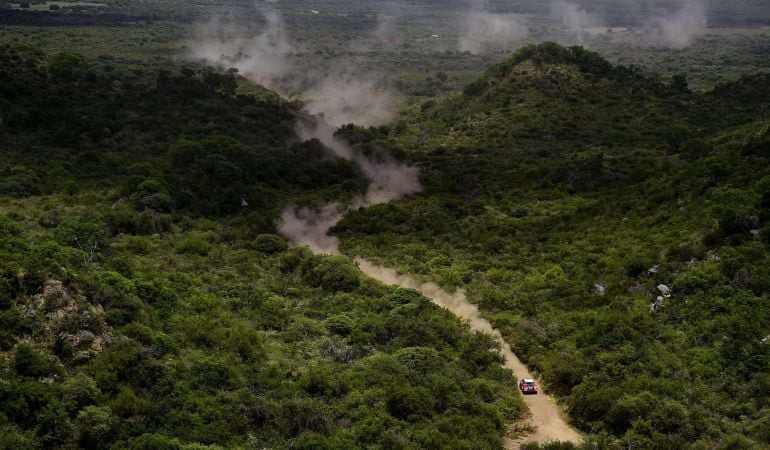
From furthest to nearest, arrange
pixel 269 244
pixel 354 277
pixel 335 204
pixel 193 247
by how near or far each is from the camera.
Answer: pixel 335 204 < pixel 269 244 < pixel 193 247 < pixel 354 277

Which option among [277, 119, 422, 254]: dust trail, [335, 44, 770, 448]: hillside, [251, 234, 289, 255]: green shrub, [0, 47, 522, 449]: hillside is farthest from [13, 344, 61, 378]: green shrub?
[277, 119, 422, 254]: dust trail

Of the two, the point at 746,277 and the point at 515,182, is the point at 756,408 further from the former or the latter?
the point at 515,182

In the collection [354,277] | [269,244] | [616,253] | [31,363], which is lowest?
[269,244]

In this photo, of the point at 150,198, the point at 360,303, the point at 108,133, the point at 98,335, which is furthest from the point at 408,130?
the point at 98,335

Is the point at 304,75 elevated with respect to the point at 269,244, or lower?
lower

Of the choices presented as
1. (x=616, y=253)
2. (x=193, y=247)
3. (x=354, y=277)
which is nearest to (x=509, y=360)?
(x=354, y=277)

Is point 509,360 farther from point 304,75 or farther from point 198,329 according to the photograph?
point 304,75

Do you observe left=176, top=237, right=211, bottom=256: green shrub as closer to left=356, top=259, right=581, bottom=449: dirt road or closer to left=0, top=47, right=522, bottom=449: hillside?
left=0, top=47, right=522, bottom=449: hillside
